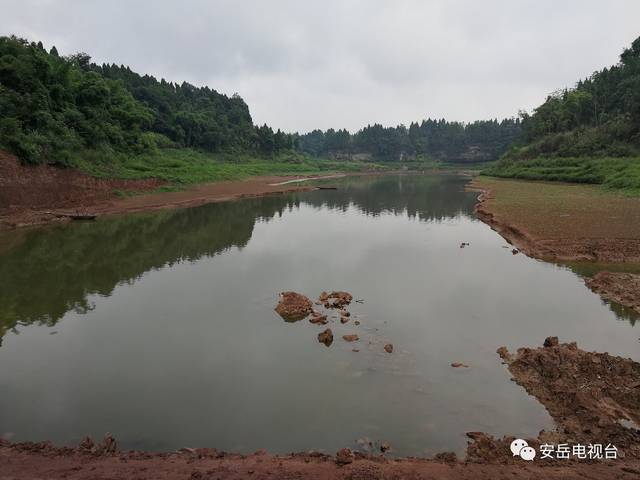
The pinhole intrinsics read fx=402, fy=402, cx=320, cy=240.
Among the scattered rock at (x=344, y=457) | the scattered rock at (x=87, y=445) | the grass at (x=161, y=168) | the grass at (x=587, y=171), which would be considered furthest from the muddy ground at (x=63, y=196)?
the grass at (x=587, y=171)

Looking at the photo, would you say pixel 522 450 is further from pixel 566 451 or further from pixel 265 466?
pixel 265 466

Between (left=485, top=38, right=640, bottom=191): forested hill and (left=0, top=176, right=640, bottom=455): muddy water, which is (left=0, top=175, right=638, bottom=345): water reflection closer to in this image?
(left=0, top=176, right=640, bottom=455): muddy water

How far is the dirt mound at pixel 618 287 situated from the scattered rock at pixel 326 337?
366 inches

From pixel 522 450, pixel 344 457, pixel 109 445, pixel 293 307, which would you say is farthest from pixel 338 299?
pixel 109 445

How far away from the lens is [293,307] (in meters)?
12.8

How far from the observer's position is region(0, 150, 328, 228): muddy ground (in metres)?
27.1

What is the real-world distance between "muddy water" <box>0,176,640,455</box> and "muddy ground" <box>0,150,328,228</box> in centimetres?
658

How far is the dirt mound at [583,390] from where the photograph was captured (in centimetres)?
680

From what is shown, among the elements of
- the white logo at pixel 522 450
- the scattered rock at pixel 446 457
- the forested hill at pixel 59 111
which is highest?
the forested hill at pixel 59 111

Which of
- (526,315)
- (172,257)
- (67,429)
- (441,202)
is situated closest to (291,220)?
(172,257)

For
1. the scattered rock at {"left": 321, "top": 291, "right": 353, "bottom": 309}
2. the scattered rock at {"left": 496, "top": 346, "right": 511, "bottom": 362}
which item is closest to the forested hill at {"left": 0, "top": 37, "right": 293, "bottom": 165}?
the scattered rock at {"left": 321, "top": 291, "right": 353, "bottom": 309}

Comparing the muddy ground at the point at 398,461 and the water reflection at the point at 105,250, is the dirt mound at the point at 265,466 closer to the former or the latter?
the muddy ground at the point at 398,461

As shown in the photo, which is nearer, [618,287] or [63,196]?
[618,287]

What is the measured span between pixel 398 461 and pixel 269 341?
210 inches
